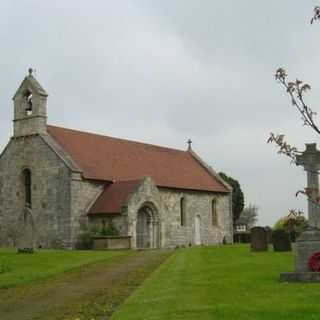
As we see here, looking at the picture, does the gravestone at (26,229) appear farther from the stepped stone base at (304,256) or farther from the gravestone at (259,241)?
the stepped stone base at (304,256)

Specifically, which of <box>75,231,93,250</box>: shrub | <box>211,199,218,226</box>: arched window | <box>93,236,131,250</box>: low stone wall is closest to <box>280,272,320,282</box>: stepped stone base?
<box>93,236,131,250</box>: low stone wall

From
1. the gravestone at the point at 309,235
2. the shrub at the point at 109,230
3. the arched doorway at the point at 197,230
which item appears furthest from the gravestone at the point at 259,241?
the arched doorway at the point at 197,230

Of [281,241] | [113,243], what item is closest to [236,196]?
[113,243]

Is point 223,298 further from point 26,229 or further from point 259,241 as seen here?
point 26,229

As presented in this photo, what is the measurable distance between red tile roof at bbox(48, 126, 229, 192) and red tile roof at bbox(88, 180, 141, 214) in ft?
3.39

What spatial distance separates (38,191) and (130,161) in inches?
348

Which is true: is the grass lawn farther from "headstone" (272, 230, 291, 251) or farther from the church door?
the church door

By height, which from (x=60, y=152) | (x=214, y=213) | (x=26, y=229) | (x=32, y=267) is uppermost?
(x=60, y=152)

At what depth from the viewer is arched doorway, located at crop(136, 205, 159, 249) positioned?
45.0m

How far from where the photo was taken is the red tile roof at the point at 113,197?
4253 centimetres

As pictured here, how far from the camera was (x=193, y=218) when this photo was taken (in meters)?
52.8

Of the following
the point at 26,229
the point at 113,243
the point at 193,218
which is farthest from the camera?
the point at 193,218

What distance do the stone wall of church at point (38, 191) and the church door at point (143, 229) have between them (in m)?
5.16

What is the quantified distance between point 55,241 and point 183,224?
12.2m
